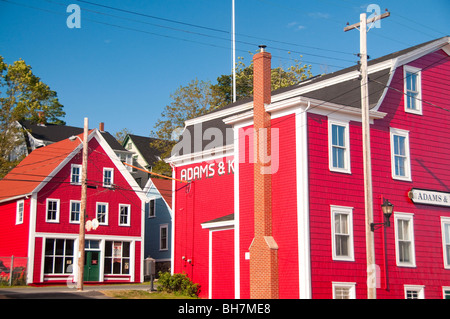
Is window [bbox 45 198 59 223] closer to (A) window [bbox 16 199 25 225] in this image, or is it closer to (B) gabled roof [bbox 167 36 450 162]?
(A) window [bbox 16 199 25 225]

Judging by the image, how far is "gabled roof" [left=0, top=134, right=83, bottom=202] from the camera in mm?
41094

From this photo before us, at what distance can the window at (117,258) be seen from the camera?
4206 cm

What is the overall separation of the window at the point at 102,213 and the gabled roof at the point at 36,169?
425 cm

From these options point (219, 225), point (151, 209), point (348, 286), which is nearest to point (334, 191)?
point (348, 286)

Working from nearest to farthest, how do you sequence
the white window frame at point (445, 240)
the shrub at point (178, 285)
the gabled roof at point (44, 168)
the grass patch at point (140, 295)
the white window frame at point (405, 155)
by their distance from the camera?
the white window frame at point (405, 155), the white window frame at point (445, 240), the grass patch at point (140, 295), the shrub at point (178, 285), the gabled roof at point (44, 168)

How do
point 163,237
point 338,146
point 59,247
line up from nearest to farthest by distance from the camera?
point 338,146, point 59,247, point 163,237

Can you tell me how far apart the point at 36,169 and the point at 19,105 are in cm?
1912

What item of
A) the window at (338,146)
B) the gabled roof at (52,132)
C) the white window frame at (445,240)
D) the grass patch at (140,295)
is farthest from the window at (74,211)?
the white window frame at (445,240)

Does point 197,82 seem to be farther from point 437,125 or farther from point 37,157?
point 437,125

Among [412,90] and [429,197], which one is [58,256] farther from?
[412,90]

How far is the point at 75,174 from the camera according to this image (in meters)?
42.2

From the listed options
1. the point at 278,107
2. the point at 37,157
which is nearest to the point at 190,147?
the point at 278,107

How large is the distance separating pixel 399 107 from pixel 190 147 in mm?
11948

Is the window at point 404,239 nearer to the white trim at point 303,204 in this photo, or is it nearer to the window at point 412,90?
the white trim at point 303,204
